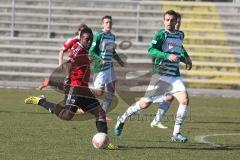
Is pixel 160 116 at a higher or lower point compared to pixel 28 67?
higher

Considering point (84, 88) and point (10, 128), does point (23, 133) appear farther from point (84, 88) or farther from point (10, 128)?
point (84, 88)

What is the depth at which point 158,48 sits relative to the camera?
1220 cm

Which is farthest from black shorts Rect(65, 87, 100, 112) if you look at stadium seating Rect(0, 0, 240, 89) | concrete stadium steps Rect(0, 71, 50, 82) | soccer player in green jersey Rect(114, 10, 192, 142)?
concrete stadium steps Rect(0, 71, 50, 82)

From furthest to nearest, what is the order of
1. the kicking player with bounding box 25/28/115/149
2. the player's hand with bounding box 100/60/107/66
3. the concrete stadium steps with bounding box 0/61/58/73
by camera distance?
the concrete stadium steps with bounding box 0/61/58/73 → the player's hand with bounding box 100/60/107/66 → the kicking player with bounding box 25/28/115/149

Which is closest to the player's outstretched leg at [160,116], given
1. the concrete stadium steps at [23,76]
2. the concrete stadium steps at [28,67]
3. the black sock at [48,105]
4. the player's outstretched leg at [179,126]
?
the player's outstretched leg at [179,126]

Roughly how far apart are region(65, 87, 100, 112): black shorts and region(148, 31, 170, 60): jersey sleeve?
133 cm

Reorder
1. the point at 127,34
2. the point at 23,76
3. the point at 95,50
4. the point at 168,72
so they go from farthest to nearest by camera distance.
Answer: the point at 127,34
the point at 23,76
the point at 95,50
the point at 168,72

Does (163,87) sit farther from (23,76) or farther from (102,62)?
(23,76)

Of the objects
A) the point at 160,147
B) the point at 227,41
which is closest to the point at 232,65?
the point at 227,41

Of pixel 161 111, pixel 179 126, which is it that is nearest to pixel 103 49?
pixel 161 111

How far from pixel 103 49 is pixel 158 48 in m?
4.29

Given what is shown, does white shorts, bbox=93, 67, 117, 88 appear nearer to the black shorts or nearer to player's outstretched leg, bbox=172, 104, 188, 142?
player's outstretched leg, bbox=172, 104, 188, 142

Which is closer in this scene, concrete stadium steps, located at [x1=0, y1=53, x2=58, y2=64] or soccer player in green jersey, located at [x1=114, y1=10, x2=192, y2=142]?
soccer player in green jersey, located at [x1=114, y1=10, x2=192, y2=142]

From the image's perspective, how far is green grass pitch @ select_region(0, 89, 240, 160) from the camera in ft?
33.1
